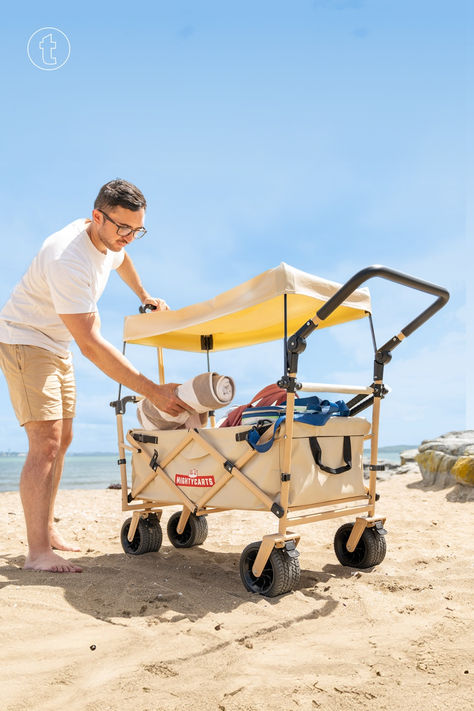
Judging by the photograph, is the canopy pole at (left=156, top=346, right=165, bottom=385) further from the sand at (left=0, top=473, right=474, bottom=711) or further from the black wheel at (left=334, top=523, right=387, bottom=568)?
the black wheel at (left=334, top=523, right=387, bottom=568)

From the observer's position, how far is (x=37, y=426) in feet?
11.7

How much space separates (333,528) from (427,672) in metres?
2.82

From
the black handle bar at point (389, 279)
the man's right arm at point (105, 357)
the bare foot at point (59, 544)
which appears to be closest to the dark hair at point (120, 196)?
the man's right arm at point (105, 357)

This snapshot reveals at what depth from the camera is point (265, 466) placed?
122 inches

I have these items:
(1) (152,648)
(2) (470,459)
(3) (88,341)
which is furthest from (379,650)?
(2) (470,459)

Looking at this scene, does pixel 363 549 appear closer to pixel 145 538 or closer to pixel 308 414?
pixel 308 414

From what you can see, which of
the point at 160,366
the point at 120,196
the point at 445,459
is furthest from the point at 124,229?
the point at 445,459

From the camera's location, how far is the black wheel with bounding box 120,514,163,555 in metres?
4.02

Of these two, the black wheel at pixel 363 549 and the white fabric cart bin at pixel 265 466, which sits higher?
the white fabric cart bin at pixel 265 466

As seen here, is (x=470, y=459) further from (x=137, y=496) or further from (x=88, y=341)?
(x=88, y=341)

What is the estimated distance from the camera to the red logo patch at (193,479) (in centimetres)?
342

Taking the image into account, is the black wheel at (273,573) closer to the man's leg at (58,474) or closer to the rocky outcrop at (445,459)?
the man's leg at (58,474)

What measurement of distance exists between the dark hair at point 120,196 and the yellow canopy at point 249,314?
2.31 feet

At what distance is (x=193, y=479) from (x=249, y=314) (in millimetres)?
1113
